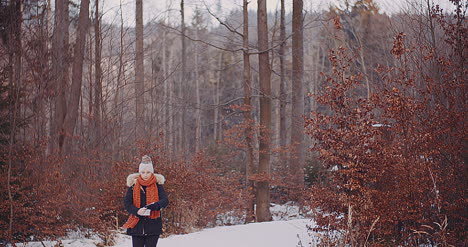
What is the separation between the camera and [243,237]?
29.2 ft

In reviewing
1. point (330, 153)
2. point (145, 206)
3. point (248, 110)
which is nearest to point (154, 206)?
point (145, 206)

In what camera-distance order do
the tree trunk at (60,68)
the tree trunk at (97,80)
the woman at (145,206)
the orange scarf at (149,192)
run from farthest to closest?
the tree trunk at (97,80) < the tree trunk at (60,68) < the orange scarf at (149,192) < the woman at (145,206)

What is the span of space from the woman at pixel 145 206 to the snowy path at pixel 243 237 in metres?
2.59

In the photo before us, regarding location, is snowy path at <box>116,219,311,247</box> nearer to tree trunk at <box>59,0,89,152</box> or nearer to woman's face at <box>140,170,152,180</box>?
Answer: woman's face at <box>140,170,152,180</box>

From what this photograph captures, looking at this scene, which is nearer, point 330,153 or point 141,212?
point 141,212

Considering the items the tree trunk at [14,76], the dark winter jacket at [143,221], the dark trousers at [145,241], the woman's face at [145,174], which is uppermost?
the tree trunk at [14,76]

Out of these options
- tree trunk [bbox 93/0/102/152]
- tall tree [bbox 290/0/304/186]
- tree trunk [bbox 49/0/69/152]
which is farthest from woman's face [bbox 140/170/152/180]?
tall tree [bbox 290/0/304/186]

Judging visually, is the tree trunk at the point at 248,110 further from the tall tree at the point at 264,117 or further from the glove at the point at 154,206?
the glove at the point at 154,206

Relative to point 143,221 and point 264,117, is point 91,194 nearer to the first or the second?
point 143,221

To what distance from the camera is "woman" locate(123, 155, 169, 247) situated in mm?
5742

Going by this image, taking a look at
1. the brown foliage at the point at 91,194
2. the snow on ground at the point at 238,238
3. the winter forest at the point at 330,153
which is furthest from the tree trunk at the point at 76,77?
the snow on ground at the point at 238,238

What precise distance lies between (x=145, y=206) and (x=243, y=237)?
3633 mm

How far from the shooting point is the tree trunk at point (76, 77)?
11.1 metres

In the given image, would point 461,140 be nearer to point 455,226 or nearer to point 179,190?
point 455,226
